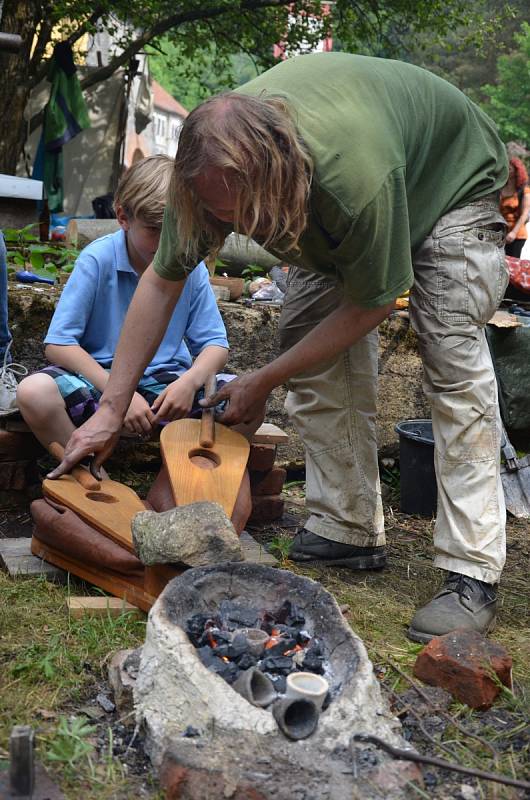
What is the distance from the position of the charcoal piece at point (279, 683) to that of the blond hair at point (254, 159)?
3.27 feet

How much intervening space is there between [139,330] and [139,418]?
444 mm

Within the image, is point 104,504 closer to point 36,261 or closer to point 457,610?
point 457,610

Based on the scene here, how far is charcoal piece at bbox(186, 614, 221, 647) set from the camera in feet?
6.45

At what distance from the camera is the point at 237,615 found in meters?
2.09

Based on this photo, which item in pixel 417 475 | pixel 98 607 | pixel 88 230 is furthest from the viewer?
pixel 88 230

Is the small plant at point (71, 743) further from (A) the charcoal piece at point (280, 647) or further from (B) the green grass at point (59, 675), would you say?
(A) the charcoal piece at point (280, 647)

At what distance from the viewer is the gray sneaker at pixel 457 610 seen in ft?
8.32

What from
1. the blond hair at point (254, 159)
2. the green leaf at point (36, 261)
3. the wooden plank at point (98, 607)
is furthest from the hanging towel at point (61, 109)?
the blond hair at point (254, 159)

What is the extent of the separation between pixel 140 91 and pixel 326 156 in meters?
11.5

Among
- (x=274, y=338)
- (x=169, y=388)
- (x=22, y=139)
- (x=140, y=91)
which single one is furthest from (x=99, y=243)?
(x=140, y=91)

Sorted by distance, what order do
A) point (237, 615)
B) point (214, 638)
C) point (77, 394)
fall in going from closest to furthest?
point (214, 638), point (237, 615), point (77, 394)

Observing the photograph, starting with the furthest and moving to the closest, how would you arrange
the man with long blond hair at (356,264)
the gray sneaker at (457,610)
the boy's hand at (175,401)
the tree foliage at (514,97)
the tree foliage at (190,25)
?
the tree foliage at (514,97) < the tree foliage at (190,25) < the boy's hand at (175,401) < the gray sneaker at (457,610) < the man with long blond hair at (356,264)

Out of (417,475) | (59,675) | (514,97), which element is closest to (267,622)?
(59,675)

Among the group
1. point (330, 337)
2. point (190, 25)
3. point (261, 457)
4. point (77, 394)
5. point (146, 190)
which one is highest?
point (146, 190)
